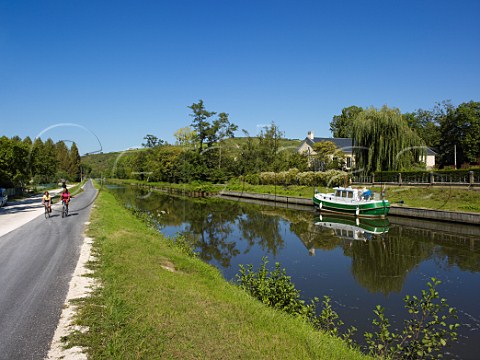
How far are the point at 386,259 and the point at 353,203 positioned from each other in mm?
14906

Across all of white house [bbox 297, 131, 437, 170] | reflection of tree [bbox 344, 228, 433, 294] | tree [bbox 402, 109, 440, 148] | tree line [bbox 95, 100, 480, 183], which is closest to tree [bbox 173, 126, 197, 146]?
tree line [bbox 95, 100, 480, 183]

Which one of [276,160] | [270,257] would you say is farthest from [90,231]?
[276,160]

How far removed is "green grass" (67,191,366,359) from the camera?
525cm

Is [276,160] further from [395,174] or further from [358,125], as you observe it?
[395,174]

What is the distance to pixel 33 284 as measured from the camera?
7.89 meters

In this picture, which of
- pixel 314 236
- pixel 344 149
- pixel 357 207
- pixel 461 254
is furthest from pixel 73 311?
pixel 344 149

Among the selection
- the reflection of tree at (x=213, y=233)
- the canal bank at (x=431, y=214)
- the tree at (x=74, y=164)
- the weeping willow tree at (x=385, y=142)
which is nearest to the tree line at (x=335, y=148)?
the weeping willow tree at (x=385, y=142)

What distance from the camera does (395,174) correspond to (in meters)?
37.7

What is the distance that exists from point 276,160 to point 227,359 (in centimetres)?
5476

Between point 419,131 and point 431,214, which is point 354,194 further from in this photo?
point 419,131

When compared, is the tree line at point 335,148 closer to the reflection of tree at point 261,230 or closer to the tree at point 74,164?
the reflection of tree at point 261,230

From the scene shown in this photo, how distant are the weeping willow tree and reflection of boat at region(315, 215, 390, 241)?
12.6 meters

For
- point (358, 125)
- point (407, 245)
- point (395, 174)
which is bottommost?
point (407, 245)

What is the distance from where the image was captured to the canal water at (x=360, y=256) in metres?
10.6
